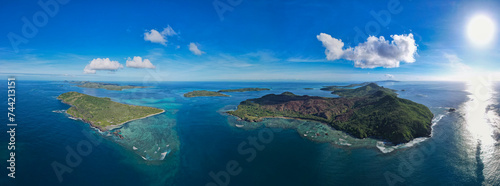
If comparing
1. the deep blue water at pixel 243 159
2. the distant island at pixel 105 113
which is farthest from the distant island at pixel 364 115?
the distant island at pixel 105 113

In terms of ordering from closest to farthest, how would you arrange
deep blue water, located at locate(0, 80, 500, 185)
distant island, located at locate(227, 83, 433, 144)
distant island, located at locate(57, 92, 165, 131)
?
deep blue water, located at locate(0, 80, 500, 185), distant island, located at locate(227, 83, 433, 144), distant island, located at locate(57, 92, 165, 131)

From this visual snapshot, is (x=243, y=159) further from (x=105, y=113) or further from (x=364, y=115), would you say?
(x=105, y=113)

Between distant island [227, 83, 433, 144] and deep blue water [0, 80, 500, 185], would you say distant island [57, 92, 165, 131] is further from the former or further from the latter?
distant island [227, 83, 433, 144]

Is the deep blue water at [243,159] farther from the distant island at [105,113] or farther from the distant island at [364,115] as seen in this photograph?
the distant island at [105,113]

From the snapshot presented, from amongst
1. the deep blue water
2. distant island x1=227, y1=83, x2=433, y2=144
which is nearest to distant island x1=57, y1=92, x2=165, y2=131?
the deep blue water

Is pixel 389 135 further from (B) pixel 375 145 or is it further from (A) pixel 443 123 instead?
(A) pixel 443 123

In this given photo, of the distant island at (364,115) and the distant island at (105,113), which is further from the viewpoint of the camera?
the distant island at (105,113)

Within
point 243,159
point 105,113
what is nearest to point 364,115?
point 243,159

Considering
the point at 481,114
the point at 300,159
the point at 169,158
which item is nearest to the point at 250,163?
the point at 300,159
